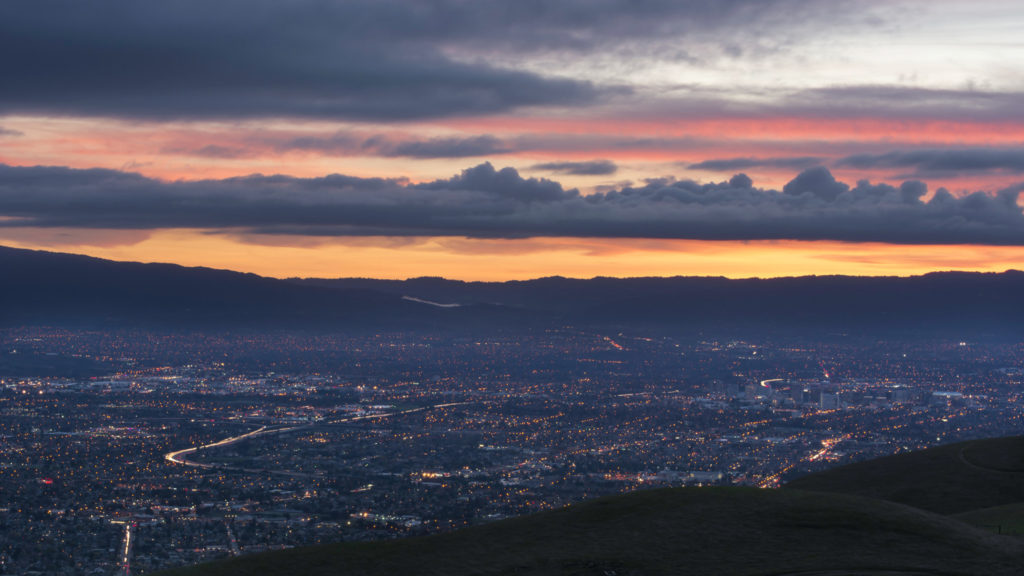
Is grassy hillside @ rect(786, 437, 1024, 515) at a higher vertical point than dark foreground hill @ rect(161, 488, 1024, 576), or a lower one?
lower

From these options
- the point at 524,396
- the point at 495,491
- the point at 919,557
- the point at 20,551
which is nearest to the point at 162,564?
the point at 20,551

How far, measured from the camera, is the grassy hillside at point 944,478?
48969mm

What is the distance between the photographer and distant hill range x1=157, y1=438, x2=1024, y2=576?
27.6 meters

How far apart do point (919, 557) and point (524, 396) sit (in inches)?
4596

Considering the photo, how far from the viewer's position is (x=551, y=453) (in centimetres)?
9344

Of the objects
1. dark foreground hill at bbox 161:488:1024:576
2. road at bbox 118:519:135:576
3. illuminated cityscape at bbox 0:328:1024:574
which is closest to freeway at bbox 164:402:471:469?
illuminated cityscape at bbox 0:328:1024:574

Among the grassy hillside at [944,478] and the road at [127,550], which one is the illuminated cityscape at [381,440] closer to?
the road at [127,550]

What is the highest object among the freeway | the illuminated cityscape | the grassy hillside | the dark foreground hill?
the dark foreground hill

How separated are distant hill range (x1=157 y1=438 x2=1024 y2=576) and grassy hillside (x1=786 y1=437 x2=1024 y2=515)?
1134cm

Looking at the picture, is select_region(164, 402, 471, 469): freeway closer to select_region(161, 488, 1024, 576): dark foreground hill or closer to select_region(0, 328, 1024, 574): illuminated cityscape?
select_region(0, 328, 1024, 574): illuminated cityscape

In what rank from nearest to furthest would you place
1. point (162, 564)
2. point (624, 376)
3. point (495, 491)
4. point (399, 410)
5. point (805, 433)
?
1. point (162, 564)
2. point (495, 491)
3. point (805, 433)
4. point (399, 410)
5. point (624, 376)

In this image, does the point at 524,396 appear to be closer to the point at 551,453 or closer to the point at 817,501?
the point at 551,453

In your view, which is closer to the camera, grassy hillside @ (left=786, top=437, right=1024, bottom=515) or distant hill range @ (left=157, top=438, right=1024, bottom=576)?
distant hill range @ (left=157, top=438, right=1024, bottom=576)

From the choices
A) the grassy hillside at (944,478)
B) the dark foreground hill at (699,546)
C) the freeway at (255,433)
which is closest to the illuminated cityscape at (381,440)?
Result: the freeway at (255,433)
